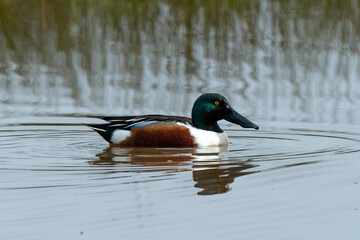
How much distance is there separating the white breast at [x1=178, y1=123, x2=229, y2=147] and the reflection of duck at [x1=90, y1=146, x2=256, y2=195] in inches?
3.6

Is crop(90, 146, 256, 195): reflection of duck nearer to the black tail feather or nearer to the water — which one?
the water

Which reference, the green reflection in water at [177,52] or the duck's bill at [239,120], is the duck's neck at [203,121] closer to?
the duck's bill at [239,120]

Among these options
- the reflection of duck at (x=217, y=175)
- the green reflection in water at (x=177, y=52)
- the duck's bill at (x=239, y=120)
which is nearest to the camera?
the reflection of duck at (x=217, y=175)

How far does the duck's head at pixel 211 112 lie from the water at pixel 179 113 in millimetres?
282

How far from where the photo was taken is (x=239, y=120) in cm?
920

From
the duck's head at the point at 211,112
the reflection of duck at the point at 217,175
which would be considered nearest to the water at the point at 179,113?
the reflection of duck at the point at 217,175

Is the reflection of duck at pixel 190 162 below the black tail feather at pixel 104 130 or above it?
below

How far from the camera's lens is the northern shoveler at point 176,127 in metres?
8.96

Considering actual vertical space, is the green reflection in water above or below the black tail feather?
above

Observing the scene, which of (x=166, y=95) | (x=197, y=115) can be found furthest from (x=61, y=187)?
(x=166, y=95)

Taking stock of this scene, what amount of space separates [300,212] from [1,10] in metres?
8.82

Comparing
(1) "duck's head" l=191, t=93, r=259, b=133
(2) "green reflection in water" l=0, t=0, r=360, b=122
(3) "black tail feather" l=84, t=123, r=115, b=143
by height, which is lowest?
(3) "black tail feather" l=84, t=123, r=115, b=143

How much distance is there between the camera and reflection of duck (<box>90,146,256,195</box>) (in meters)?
6.93

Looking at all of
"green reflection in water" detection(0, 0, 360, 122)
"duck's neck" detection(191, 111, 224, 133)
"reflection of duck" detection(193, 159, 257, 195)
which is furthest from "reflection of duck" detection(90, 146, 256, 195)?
"green reflection in water" detection(0, 0, 360, 122)
